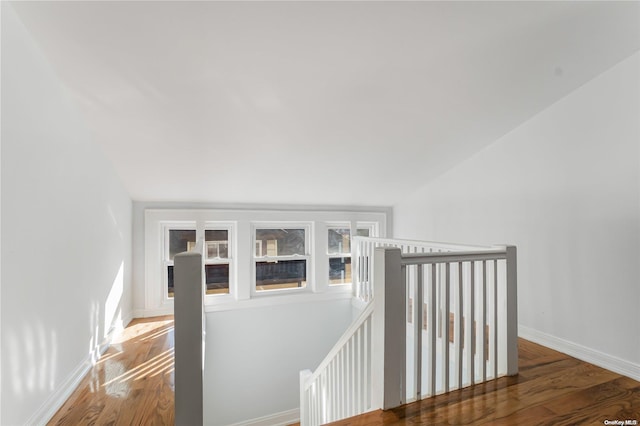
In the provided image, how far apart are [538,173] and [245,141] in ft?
8.41

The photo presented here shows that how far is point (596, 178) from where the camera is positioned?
7.05 ft

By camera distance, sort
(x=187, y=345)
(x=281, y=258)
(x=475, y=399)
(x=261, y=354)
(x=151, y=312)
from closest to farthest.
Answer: (x=187, y=345)
(x=475, y=399)
(x=151, y=312)
(x=261, y=354)
(x=281, y=258)

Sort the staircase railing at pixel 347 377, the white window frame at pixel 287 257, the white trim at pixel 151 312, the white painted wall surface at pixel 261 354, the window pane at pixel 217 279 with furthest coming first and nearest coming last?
the white window frame at pixel 287 257
the window pane at pixel 217 279
the white painted wall surface at pixel 261 354
the white trim at pixel 151 312
the staircase railing at pixel 347 377

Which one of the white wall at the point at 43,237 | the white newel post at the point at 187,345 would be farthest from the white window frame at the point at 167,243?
the white newel post at the point at 187,345

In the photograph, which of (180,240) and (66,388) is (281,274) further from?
(66,388)

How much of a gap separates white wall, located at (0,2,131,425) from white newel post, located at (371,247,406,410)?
1.74 meters

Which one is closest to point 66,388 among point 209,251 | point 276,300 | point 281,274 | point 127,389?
point 127,389

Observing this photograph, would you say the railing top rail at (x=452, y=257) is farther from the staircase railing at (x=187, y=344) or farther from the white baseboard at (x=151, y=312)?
the white baseboard at (x=151, y=312)

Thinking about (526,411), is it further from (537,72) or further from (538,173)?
(537,72)

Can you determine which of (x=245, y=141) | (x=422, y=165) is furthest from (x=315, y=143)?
(x=422, y=165)

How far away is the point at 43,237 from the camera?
1.61 metres

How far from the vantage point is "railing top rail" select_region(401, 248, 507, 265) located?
1613 millimetres

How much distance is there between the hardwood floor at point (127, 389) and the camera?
1667mm

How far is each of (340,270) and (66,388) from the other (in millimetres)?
3144
